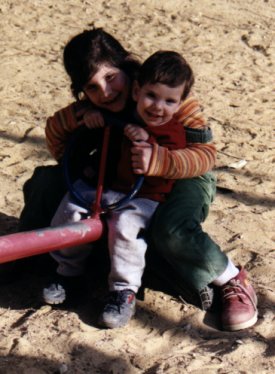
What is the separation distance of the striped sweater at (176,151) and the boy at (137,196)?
0.05m

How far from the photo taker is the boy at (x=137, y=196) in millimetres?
2867

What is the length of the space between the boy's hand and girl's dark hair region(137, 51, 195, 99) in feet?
0.50

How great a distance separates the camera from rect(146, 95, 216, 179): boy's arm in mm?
2920

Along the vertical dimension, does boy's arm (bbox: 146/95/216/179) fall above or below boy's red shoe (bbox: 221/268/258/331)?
above

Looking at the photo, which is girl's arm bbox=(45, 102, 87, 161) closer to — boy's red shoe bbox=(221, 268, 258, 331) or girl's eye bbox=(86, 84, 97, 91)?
girl's eye bbox=(86, 84, 97, 91)

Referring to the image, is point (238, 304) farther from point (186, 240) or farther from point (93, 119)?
point (93, 119)

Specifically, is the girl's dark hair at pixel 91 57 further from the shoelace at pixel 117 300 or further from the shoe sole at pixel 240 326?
the shoe sole at pixel 240 326

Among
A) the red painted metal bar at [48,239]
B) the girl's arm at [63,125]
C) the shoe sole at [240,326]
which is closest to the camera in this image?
the red painted metal bar at [48,239]

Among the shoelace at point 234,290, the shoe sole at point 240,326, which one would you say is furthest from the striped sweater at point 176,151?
the shoe sole at point 240,326

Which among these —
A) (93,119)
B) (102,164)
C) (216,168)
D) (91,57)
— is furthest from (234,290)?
(216,168)

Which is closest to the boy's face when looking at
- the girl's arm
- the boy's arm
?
the boy's arm

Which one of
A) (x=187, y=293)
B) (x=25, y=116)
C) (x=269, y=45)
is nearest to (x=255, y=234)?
(x=187, y=293)

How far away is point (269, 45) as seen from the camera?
5.70 metres

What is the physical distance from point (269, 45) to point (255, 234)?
2.46 m
